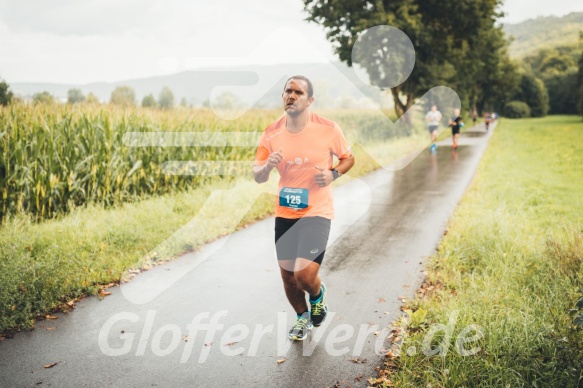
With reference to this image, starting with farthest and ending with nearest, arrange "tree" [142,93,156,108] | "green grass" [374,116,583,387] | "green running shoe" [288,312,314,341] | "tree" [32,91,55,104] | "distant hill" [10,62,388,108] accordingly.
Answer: "tree" [142,93,156,108], "distant hill" [10,62,388,108], "tree" [32,91,55,104], "green running shoe" [288,312,314,341], "green grass" [374,116,583,387]

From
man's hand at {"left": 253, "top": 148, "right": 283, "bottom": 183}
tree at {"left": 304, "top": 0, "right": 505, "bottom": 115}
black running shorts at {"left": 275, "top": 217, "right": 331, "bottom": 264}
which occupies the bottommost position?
black running shorts at {"left": 275, "top": 217, "right": 331, "bottom": 264}

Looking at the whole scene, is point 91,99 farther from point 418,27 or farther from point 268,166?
point 418,27

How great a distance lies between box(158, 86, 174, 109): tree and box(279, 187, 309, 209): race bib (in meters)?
9.76

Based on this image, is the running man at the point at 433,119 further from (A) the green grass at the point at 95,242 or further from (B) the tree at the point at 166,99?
(A) the green grass at the point at 95,242

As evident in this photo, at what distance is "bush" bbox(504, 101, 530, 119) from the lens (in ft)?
273

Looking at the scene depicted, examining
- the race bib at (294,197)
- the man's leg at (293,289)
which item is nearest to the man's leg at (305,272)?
the man's leg at (293,289)

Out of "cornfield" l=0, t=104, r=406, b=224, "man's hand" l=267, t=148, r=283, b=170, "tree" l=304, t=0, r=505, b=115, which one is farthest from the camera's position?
"tree" l=304, t=0, r=505, b=115

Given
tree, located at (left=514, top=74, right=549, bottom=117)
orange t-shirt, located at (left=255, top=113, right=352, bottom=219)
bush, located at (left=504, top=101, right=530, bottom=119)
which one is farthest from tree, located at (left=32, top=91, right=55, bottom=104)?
tree, located at (left=514, top=74, right=549, bottom=117)

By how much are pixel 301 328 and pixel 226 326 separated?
2.50ft

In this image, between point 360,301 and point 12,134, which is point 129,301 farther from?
point 12,134

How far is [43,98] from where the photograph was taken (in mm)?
9586

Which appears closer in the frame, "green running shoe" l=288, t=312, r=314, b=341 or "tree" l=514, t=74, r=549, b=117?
"green running shoe" l=288, t=312, r=314, b=341

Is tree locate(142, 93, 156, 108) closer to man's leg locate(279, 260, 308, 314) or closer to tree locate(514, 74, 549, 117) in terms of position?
man's leg locate(279, 260, 308, 314)

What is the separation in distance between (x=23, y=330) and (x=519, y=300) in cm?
480
